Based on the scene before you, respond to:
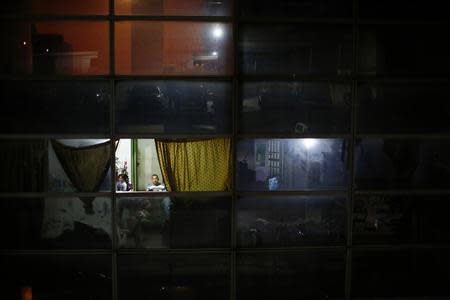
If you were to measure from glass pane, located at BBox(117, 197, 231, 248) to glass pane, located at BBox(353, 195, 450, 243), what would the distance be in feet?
6.68

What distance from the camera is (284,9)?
6.45m

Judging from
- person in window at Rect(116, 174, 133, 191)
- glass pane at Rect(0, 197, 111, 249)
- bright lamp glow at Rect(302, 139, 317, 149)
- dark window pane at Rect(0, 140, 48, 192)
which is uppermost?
bright lamp glow at Rect(302, 139, 317, 149)

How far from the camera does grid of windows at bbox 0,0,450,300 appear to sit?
6336 mm

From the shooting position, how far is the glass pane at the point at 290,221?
21.6ft

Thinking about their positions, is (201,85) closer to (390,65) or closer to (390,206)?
(390,65)

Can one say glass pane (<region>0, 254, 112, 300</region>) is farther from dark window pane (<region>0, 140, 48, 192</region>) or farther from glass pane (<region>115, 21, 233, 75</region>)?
glass pane (<region>115, 21, 233, 75</region>)

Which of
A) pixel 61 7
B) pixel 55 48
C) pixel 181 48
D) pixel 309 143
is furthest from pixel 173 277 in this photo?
pixel 61 7

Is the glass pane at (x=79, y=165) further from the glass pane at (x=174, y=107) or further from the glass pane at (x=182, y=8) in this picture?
the glass pane at (x=182, y=8)

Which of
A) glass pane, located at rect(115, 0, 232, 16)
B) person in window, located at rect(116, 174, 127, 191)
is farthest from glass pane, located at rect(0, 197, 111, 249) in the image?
glass pane, located at rect(115, 0, 232, 16)

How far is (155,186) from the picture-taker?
267 inches

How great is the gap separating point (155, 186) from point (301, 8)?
340 cm

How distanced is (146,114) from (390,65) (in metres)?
3.64

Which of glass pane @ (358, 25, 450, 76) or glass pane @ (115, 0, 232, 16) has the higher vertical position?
glass pane @ (115, 0, 232, 16)

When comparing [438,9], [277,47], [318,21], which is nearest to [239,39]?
[277,47]
